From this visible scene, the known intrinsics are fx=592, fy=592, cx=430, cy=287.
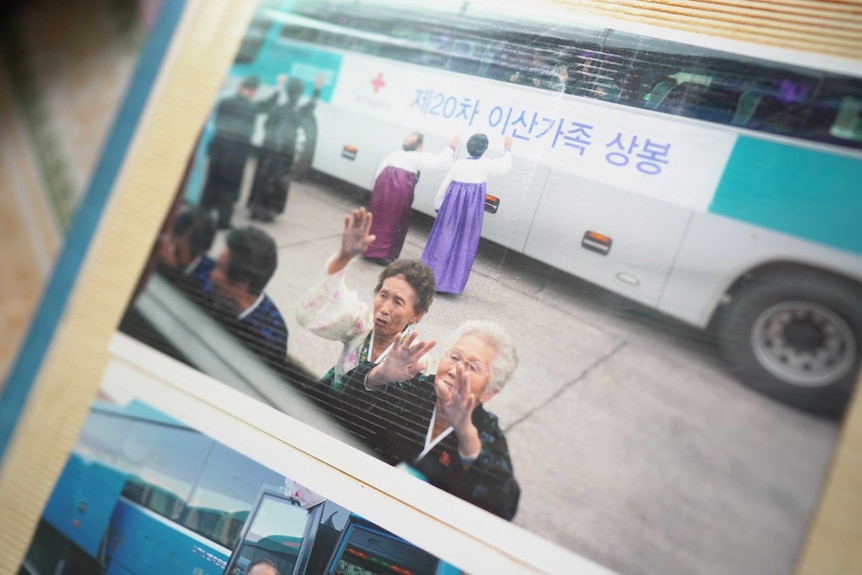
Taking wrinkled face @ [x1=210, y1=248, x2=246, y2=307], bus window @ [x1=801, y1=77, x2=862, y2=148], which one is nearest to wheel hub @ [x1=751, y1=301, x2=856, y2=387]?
bus window @ [x1=801, y1=77, x2=862, y2=148]

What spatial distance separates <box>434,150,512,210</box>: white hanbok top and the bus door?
37 centimetres

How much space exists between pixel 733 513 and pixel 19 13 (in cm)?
182

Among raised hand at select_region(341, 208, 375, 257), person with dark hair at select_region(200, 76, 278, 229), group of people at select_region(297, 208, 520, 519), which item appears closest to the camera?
group of people at select_region(297, 208, 520, 519)

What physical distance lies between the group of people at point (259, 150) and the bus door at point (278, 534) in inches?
14.0

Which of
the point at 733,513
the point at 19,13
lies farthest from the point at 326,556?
the point at 19,13

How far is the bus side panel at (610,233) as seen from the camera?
0.57 m

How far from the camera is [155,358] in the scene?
0.79m

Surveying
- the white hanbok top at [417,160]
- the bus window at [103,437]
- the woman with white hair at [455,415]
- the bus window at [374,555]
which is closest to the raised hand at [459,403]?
the woman with white hair at [455,415]

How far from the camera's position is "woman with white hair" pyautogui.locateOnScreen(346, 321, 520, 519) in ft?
1.95

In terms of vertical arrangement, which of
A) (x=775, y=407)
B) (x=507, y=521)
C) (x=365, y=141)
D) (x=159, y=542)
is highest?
(x=365, y=141)

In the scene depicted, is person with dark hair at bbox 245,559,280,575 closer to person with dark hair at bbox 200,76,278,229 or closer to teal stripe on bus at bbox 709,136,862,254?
person with dark hair at bbox 200,76,278,229

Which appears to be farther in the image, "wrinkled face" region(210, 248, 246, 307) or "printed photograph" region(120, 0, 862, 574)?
"wrinkled face" region(210, 248, 246, 307)

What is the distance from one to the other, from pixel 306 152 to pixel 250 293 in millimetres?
197

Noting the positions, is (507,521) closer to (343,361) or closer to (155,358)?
(343,361)
